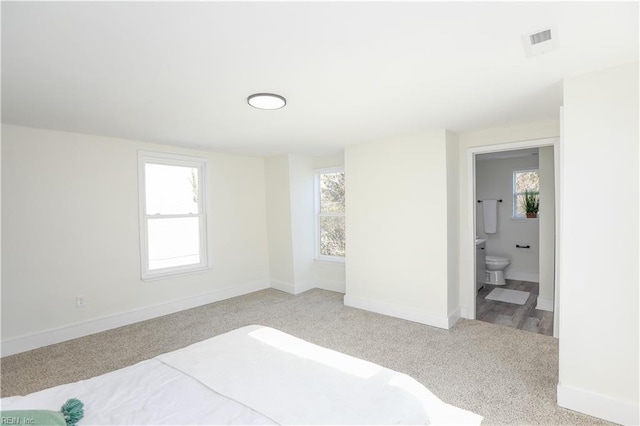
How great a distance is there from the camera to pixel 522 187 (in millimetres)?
5945

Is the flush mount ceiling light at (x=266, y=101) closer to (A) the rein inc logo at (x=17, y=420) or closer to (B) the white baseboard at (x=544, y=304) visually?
(A) the rein inc logo at (x=17, y=420)

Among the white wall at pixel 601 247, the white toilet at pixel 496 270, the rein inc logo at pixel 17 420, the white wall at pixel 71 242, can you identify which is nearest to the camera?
the rein inc logo at pixel 17 420

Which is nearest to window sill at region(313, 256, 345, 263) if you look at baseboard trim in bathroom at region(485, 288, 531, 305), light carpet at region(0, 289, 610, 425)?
light carpet at region(0, 289, 610, 425)

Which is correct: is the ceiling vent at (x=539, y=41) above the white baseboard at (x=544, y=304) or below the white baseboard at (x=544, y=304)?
above

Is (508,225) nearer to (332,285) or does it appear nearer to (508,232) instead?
(508,232)

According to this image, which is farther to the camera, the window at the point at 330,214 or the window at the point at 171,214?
the window at the point at 330,214

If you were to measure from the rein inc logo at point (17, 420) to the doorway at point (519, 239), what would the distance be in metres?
3.99

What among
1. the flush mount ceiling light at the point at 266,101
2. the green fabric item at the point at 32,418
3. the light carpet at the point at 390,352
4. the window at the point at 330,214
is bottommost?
the light carpet at the point at 390,352

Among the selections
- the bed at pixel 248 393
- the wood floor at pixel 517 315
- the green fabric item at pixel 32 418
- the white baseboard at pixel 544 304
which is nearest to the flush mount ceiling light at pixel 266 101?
the bed at pixel 248 393

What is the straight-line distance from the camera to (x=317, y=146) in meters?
4.59

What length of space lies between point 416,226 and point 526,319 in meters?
1.71

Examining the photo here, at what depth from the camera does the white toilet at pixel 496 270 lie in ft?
18.4

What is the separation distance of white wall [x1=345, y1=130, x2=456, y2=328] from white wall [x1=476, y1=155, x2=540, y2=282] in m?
3.08

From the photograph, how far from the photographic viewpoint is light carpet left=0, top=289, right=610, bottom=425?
7.63ft
